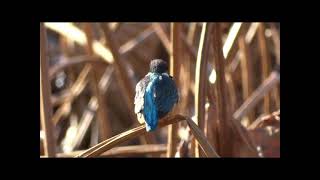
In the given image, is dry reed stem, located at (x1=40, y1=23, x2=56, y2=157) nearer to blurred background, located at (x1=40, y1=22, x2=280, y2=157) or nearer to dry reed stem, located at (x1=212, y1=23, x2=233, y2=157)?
blurred background, located at (x1=40, y1=22, x2=280, y2=157)

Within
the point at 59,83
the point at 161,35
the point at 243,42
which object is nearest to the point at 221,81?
the point at 243,42

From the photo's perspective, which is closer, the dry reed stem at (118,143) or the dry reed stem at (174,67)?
the dry reed stem at (118,143)

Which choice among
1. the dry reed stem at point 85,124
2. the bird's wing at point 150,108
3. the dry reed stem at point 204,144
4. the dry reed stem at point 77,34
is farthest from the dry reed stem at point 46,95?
the dry reed stem at point 85,124

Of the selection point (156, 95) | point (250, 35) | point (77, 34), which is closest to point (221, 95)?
point (156, 95)

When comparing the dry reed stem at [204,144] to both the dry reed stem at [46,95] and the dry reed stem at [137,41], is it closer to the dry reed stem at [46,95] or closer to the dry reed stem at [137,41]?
the dry reed stem at [46,95]

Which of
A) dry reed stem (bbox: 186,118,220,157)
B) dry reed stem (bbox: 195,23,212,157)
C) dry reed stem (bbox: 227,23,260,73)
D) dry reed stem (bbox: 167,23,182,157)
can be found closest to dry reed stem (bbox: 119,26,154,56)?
dry reed stem (bbox: 227,23,260,73)

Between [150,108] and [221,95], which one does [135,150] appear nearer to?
[221,95]
